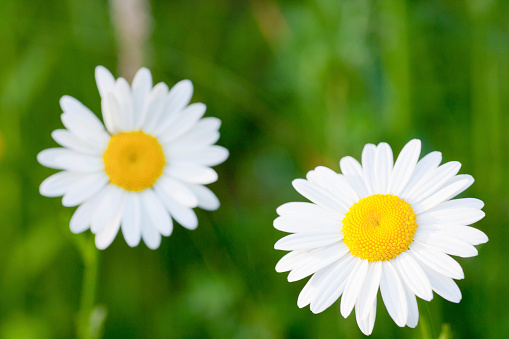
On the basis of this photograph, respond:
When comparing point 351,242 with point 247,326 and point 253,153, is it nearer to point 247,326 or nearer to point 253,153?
point 247,326

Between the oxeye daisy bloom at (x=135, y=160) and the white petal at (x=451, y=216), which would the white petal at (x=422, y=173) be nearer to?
the white petal at (x=451, y=216)

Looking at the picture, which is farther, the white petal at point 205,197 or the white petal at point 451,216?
the white petal at point 205,197

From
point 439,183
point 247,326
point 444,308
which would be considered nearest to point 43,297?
point 247,326

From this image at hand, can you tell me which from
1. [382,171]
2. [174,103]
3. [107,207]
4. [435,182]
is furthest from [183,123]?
[435,182]

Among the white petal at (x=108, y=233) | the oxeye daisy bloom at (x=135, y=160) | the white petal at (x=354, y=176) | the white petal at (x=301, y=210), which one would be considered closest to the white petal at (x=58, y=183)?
the oxeye daisy bloom at (x=135, y=160)

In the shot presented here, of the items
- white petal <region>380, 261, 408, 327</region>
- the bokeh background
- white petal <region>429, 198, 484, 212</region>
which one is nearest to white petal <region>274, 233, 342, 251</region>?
white petal <region>380, 261, 408, 327</region>

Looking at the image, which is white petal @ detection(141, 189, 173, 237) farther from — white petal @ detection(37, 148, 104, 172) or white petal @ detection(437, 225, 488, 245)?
white petal @ detection(437, 225, 488, 245)

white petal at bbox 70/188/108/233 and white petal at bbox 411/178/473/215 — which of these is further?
white petal at bbox 70/188/108/233
